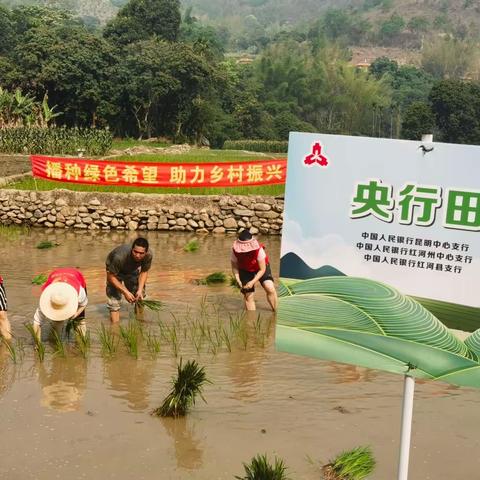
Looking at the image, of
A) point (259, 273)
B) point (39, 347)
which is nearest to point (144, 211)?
point (259, 273)

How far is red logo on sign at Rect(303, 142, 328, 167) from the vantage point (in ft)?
10.9

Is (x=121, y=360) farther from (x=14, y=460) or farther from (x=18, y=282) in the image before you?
(x=18, y=282)

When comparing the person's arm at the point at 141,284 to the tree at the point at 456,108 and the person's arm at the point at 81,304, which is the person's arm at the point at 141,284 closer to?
the person's arm at the point at 81,304

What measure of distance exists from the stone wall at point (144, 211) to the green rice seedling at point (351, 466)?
10.5m

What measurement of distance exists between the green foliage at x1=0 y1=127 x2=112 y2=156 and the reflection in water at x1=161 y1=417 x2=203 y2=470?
1739 cm

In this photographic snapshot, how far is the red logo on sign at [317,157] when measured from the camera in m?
3.31

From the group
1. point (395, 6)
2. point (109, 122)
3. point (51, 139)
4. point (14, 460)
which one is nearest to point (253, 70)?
point (109, 122)

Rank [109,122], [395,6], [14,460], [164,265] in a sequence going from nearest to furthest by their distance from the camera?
[14,460] → [164,265] → [109,122] → [395,6]

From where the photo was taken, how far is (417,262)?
321 centimetres

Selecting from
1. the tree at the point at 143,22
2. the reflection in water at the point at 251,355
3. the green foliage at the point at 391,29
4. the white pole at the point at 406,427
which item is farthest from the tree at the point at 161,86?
the green foliage at the point at 391,29

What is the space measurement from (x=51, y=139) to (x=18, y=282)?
497 inches

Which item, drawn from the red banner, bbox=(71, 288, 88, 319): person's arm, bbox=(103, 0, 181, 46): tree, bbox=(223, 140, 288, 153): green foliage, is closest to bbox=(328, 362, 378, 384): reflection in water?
bbox=(71, 288, 88, 319): person's arm

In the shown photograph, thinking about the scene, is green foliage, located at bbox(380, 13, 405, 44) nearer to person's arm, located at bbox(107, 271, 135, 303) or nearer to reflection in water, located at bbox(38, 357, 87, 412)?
person's arm, located at bbox(107, 271, 135, 303)

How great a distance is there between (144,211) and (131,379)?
8.92 m
